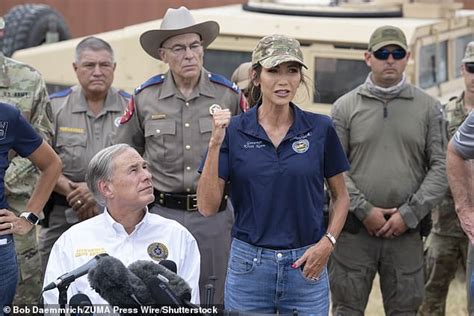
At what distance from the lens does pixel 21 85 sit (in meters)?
7.19

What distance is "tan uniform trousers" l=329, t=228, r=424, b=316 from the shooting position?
7133mm

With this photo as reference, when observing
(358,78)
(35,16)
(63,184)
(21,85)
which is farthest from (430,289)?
(35,16)

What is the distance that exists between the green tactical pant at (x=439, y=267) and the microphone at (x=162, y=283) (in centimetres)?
376

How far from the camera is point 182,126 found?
6.86m

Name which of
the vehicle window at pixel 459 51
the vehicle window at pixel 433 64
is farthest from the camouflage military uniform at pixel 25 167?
the vehicle window at pixel 459 51

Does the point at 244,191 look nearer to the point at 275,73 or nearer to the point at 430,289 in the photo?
the point at 275,73

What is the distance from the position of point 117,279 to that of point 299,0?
6.68 metres

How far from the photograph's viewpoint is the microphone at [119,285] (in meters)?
4.57

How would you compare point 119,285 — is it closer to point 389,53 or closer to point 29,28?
point 389,53

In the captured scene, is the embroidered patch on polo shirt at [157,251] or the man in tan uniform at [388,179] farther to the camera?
the man in tan uniform at [388,179]

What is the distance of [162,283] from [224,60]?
543cm

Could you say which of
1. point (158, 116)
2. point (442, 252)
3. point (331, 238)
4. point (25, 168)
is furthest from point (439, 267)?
point (25, 168)

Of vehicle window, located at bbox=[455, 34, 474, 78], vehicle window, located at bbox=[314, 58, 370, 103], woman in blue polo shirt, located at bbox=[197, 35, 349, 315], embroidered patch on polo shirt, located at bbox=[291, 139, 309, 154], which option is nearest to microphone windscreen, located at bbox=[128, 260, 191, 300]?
woman in blue polo shirt, located at bbox=[197, 35, 349, 315]

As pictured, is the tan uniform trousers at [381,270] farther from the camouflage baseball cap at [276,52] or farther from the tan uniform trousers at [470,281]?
the camouflage baseball cap at [276,52]
